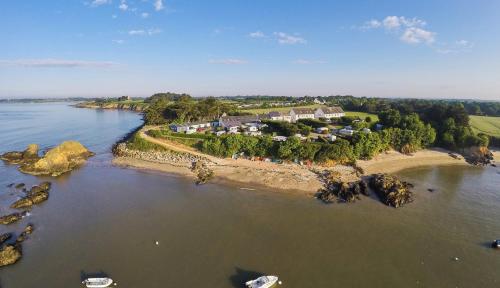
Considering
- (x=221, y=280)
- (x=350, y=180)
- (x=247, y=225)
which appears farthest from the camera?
(x=350, y=180)

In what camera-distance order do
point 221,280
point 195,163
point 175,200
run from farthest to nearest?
point 195,163 → point 175,200 → point 221,280

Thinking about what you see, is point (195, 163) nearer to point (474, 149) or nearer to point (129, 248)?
point (129, 248)

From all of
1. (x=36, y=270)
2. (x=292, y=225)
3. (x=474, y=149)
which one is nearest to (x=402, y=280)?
(x=292, y=225)

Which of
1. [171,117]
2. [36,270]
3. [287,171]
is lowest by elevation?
[36,270]

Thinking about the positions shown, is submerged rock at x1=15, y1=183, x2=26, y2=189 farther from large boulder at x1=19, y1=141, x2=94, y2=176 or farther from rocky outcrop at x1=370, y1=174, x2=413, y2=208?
rocky outcrop at x1=370, y1=174, x2=413, y2=208

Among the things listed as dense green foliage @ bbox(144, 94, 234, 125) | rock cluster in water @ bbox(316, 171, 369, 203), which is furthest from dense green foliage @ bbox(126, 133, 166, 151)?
rock cluster in water @ bbox(316, 171, 369, 203)

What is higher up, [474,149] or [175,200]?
[474,149]

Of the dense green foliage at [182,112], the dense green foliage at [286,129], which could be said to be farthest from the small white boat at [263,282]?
the dense green foliage at [182,112]

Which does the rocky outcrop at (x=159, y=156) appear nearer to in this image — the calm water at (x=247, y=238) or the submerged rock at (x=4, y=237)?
the calm water at (x=247, y=238)
